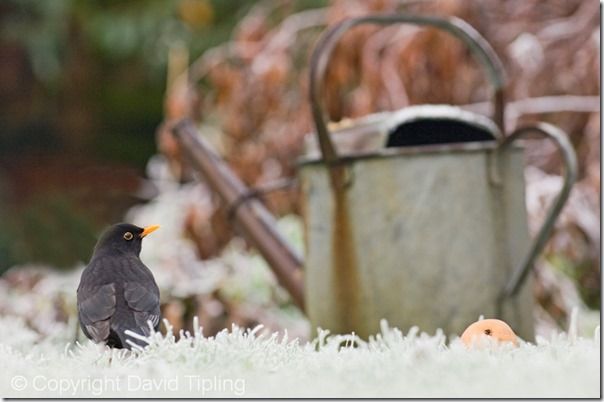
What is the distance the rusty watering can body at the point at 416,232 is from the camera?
141 centimetres

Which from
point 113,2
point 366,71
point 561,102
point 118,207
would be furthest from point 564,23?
point 113,2

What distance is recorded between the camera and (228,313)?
2.40 meters

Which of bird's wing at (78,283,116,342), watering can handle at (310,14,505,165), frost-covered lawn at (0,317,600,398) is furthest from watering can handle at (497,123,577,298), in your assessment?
bird's wing at (78,283,116,342)

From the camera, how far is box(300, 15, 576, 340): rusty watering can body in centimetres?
141

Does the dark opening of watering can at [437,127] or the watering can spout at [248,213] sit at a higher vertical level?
the dark opening of watering can at [437,127]

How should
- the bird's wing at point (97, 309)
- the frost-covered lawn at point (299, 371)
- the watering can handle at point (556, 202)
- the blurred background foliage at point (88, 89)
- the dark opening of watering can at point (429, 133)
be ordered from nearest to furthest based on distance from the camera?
1. the frost-covered lawn at point (299, 371)
2. the bird's wing at point (97, 309)
3. the watering can handle at point (556, 202)
4. the dark opening of watering can at point (429, 133)
5. the blurred background foliage at point (88, 89)

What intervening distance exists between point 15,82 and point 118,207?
938mm

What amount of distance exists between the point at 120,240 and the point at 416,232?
726 millimetres

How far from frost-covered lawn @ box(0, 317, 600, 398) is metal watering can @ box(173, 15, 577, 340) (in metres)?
0.72

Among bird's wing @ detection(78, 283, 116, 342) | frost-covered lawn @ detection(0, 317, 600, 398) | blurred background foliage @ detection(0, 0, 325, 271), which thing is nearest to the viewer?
frost-covered lawn @ detection(0, 317, 600, 398)

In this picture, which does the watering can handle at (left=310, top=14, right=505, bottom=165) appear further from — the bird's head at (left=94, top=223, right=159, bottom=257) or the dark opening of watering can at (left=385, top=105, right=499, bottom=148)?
the bird's head at (left=94, top=223, right=159, bottom=257)

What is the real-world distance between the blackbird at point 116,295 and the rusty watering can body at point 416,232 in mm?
672

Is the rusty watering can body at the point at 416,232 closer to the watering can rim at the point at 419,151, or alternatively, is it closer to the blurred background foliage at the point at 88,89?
the watering can rim at the point at 419,151

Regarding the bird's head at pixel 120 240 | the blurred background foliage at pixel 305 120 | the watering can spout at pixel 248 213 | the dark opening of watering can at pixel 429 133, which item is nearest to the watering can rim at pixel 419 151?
the dark opening of watering can at pixel 429 133
